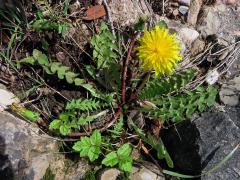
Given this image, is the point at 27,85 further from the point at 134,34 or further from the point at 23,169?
the point at 134,34

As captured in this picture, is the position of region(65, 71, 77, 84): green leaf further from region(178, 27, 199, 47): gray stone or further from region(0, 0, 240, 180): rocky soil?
region(178, 27, 199, 47): gray stone

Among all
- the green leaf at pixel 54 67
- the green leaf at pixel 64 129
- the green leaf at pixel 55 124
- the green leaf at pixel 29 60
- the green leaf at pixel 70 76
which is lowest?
the green leaf at pixel 64 129

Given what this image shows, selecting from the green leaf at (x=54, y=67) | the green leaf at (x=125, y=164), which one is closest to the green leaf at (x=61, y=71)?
the green leaf at (x=54, y=67)

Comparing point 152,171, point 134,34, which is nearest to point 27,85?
point 134,34

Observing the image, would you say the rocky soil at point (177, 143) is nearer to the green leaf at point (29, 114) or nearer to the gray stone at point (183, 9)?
the green leaf at point (29, 114)

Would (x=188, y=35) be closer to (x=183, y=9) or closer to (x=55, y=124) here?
(x=183, y=9)

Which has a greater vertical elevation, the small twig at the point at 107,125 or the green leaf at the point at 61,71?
the green leaf at the point at 61,71

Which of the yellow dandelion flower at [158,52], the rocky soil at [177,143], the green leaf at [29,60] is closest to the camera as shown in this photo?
the yellow dandelion flower at [158,52]
